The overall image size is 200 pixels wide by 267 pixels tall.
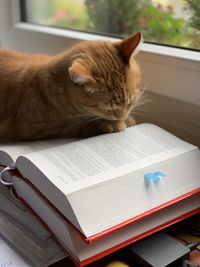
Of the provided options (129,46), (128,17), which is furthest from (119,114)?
(128,17)

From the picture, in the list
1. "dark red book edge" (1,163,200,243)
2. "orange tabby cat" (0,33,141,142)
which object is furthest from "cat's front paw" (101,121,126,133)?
"dark red book edge" (1,163,200,243)

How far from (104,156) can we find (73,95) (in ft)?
0.69

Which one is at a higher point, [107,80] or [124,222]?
[107,80]

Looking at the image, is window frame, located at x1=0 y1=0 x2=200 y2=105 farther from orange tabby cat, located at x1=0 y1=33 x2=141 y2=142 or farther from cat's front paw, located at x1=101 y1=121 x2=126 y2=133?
cat's front paw, located at x1=101 y1=121 x2=126 y2=133

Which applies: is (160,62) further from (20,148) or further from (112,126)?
(20,148)

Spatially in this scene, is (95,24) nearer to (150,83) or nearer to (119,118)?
(150,83)

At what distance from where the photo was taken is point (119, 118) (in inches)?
37.6

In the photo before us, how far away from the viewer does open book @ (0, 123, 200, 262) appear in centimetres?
67

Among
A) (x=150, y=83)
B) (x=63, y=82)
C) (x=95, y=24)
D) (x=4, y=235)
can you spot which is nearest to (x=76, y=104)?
(x=63, y=82)

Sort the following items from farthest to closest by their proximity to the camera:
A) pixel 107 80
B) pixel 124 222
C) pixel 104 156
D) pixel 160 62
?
pixel 160 62 < pixel 107 80 < pixel 104 156 < pixel 124 222

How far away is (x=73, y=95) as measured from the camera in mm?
937

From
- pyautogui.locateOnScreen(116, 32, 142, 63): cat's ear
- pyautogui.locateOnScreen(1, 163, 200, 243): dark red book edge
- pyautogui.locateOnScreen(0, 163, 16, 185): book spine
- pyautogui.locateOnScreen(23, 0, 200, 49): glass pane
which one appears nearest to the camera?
pyautogui.locateOnScreen(1, 163, 200, 243): dark red book edge

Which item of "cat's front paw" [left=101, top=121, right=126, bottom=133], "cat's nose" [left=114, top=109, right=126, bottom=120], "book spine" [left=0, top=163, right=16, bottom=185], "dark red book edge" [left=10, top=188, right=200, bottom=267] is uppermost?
"cat's nose" [left=114, top=109, right=126, bottom=120]

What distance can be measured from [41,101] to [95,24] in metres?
0.49
